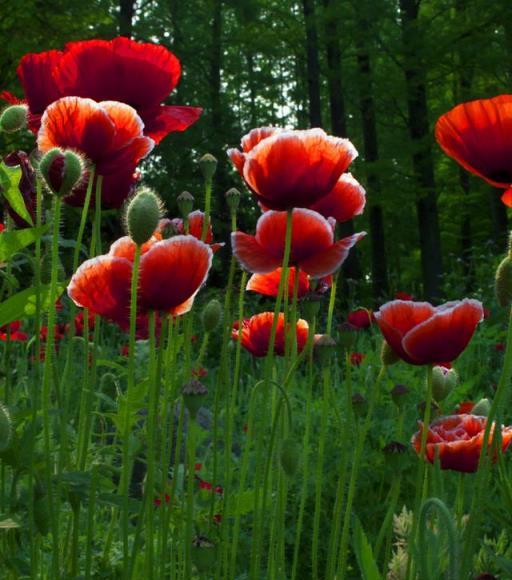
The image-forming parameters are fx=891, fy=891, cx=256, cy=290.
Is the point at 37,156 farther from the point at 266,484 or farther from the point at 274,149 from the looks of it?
the point at 266,484

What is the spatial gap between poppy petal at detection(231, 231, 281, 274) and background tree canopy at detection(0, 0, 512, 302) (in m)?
6.63

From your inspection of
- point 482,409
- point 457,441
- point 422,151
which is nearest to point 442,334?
point 457,441

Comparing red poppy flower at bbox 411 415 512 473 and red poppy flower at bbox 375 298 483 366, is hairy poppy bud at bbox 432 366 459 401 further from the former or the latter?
red poppy flower at bbox 375 298 483 366

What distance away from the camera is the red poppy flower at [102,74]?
1.34 meters

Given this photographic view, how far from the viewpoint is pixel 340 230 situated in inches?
556

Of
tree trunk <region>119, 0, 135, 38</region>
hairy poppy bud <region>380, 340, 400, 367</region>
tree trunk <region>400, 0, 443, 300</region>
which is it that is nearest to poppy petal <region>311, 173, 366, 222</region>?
hairy poppy bud <region>380, 340, 400, 367</region>

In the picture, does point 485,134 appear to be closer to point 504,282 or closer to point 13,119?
point 504,282

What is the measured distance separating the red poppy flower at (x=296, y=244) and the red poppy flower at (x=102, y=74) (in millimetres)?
265

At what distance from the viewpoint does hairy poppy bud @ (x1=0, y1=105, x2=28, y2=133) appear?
132 cm

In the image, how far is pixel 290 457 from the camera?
53.4 inches

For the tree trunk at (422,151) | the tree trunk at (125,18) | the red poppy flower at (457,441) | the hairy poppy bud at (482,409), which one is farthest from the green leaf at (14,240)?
the tree trunk at (125,18)

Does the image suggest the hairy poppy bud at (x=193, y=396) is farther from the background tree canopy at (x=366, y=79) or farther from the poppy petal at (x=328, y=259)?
the background tree canopy at (x=366, y=79)

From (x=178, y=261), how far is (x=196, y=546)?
16.9 inches

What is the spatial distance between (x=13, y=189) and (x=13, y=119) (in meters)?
0.10
